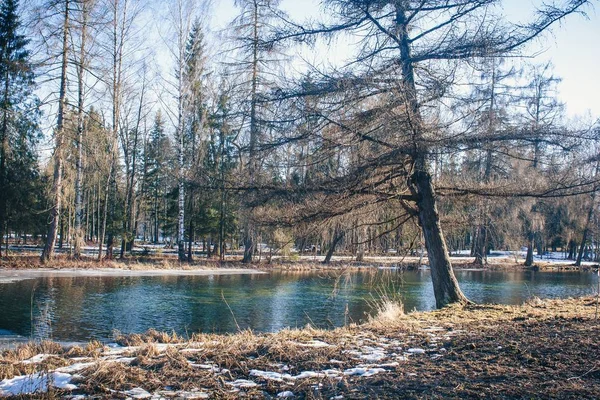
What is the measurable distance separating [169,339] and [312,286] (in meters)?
13.5

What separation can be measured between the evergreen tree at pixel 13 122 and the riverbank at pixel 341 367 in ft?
69.0

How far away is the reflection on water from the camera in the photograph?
10430 millimetres

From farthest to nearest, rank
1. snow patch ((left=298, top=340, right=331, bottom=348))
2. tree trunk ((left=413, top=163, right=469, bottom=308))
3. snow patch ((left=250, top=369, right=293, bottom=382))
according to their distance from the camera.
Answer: tree trunk ((left=413, top=163, right=469, bottom=308)) < snow patch ((left=298, top=340, right=331, bottom=348)) < snow patch ((left=250, top=369, right=293, bottom=382))

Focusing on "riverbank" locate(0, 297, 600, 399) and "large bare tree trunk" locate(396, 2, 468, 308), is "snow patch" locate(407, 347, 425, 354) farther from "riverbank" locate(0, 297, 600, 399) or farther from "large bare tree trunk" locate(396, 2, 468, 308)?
"large bare tree trunk" locate(396, 2, 468, 308)

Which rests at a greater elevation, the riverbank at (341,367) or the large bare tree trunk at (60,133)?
the large bare tree trunk at (60,133)

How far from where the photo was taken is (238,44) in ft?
31.8

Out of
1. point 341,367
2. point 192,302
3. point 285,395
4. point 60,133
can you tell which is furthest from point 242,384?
point 60,133

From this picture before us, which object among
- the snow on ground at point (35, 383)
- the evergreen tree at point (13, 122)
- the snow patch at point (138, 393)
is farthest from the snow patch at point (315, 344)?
the evergreen tree at point (13, 122)

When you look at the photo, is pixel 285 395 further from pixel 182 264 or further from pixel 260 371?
pixel 182 264

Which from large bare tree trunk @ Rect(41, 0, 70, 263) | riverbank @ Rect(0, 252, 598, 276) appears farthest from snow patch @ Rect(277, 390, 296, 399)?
large bare tree trunk @ Rect(41, 0, 70, 263)

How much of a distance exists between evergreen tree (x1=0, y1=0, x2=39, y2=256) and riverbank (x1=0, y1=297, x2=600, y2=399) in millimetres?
21036

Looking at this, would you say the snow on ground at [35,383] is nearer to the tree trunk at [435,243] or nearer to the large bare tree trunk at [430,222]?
the large bare tree trunk at [430,222]

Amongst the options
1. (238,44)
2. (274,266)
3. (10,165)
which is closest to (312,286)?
(274,266)

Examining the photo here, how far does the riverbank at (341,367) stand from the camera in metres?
3.81
